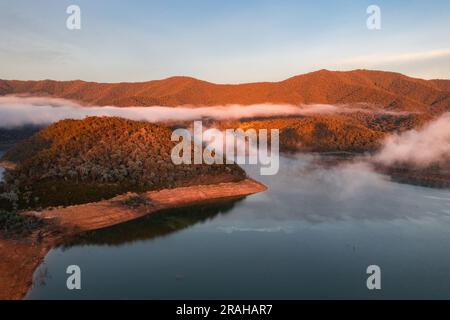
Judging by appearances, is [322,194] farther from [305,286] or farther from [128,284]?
[128,284]

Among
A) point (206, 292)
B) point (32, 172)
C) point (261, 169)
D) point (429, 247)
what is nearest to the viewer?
point (206, 292)

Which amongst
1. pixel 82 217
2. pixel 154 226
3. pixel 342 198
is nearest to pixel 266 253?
pixel 154 226

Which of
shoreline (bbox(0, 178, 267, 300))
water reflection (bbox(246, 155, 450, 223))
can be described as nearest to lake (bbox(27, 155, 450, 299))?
water reflection (bbox(246, 155, 450, 223))

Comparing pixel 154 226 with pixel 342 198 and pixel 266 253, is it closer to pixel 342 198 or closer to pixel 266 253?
pixel 266 253

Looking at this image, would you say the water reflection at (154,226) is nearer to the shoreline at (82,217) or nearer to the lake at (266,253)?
the lake at (266,253)

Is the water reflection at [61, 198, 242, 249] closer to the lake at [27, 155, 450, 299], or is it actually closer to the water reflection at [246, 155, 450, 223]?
the lake at [27, 155, 450, 299]
